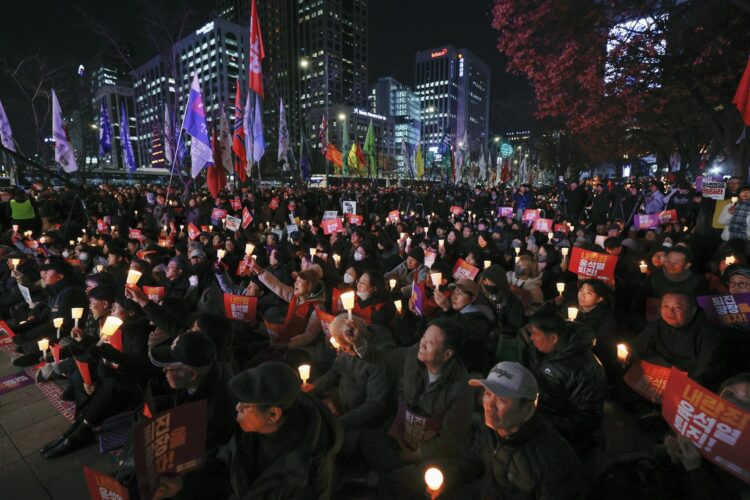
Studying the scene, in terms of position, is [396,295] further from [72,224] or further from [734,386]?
[72,224]

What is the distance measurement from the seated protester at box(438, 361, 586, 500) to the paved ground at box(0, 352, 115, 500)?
3.10 meters

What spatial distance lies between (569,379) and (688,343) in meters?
1.44

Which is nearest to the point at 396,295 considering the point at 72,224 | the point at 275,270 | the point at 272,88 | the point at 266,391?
the point at 275,270

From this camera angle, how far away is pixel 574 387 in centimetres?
286

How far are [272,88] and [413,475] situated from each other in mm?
26112

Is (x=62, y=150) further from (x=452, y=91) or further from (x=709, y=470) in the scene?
(x=452, y=91)

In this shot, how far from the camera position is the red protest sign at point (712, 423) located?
6.38 ft

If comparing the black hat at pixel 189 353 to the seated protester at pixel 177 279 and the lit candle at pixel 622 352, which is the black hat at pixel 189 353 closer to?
the seated protester at pixel 177 279

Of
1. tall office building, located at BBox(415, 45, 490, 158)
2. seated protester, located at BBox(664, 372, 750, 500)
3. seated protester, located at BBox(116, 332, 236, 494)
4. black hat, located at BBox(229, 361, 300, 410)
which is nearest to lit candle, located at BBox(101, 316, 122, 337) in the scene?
seated protester, located at BBox(116, 332, 236, 494)

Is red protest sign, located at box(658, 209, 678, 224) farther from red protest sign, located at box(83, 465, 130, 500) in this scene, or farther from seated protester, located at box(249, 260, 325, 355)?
red protest sign, located at box(83, 465, 130, 500)

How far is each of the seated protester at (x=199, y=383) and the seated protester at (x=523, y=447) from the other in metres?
1.68

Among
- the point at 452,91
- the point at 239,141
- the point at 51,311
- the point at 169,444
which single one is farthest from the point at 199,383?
the point at 452,91

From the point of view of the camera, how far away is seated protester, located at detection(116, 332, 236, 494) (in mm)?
2539

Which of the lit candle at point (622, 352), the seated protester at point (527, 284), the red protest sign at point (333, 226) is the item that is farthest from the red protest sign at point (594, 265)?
the red protest sign at point (333, 226)
